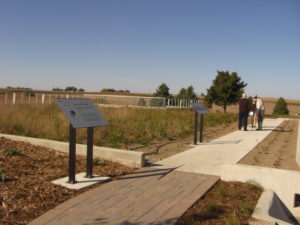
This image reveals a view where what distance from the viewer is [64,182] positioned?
4.68 meters

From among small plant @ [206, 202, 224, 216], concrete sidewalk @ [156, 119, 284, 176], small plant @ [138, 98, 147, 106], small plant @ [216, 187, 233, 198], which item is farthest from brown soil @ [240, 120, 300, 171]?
small plant @ [138, 98, 147, 106]

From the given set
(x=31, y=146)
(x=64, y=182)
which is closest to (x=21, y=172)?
(x=64, y=182)

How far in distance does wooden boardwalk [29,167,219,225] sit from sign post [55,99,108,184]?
52 cm

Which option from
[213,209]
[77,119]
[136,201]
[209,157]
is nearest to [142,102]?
[209,157]

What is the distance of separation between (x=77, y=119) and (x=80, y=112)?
19cm

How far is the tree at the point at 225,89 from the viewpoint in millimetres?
37500

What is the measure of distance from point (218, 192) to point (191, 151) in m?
3.46

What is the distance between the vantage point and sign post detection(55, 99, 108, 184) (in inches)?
181

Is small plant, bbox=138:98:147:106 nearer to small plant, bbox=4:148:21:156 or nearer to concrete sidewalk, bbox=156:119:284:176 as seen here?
concrete sidewalk, bbox=156:119:284:176

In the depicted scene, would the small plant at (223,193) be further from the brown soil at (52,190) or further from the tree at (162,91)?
the tree at (162,91)

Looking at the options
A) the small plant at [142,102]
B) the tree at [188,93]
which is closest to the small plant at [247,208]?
the small plant at [142,102]

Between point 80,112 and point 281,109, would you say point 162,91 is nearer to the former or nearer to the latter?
point 281,109

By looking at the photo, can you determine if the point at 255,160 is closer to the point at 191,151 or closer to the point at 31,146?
the point at 191,151

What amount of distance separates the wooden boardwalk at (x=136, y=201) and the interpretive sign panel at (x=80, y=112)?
103 centimetres
